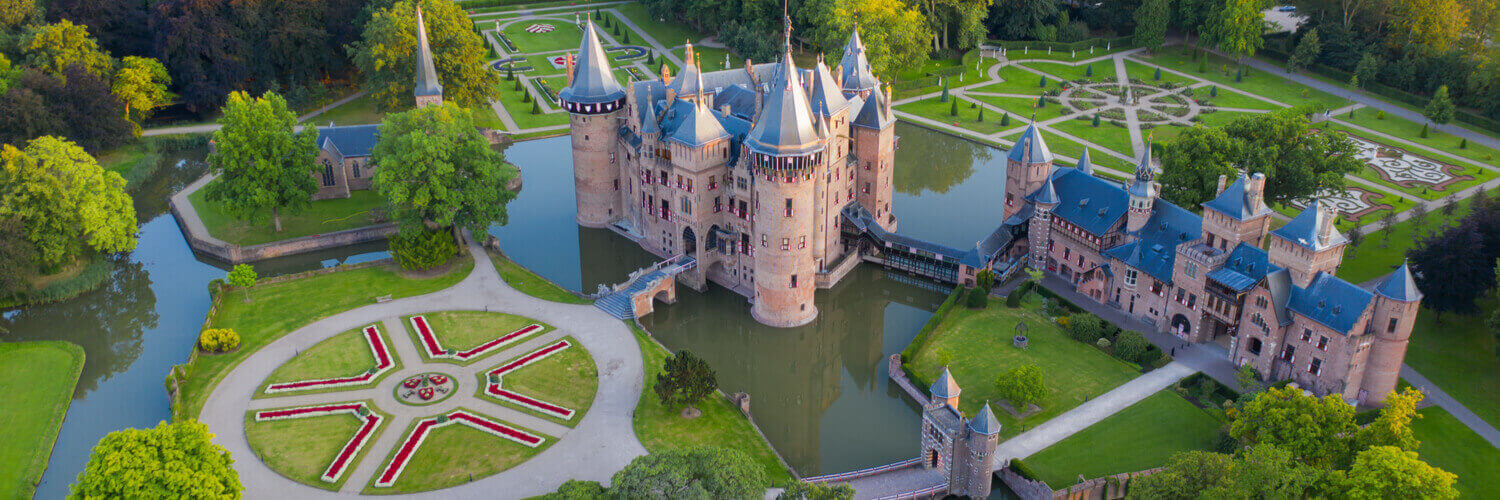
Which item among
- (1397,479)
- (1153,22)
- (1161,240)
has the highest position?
(1153,22)

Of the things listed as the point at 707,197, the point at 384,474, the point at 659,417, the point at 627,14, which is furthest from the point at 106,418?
the point at 627,14

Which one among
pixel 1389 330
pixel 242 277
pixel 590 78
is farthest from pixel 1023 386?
pixel 242 277

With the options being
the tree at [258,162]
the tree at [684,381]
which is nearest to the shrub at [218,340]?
the tree at [258,162]

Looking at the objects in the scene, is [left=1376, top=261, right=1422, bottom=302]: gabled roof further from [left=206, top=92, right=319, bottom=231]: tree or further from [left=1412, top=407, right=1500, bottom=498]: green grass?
[left=206, top=92, right=319, bottom=231]: tree

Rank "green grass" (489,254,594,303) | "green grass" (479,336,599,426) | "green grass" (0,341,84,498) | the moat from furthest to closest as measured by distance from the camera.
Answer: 1. "green grass" (489,254,594,303)
2. the moat
3. "green grass" (479,336,599,426)
4. "green grass" (0,341,84,498)

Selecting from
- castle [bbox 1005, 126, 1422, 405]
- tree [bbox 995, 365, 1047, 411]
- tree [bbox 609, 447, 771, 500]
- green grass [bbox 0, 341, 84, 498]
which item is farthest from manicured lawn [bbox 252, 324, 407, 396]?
castle [bbox 1005, 126, 1422, 405]

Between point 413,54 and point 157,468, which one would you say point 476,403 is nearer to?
point 157,468
